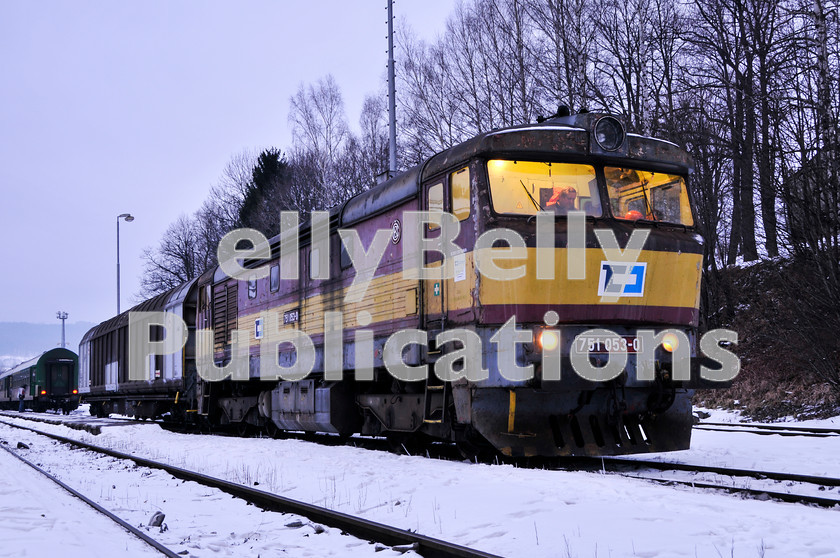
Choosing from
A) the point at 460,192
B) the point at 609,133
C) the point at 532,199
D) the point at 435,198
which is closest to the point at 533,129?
the point at 532,199

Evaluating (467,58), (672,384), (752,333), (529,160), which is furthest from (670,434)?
(467,58)

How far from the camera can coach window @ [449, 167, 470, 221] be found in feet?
29.5

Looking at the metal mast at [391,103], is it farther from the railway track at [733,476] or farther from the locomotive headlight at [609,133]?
the railway track at [733,476]

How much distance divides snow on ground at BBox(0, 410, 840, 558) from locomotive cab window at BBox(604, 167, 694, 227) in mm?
2887

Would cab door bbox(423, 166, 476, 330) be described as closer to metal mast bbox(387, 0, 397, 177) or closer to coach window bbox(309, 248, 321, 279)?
coach window bbox(309, 248, 321, 279)

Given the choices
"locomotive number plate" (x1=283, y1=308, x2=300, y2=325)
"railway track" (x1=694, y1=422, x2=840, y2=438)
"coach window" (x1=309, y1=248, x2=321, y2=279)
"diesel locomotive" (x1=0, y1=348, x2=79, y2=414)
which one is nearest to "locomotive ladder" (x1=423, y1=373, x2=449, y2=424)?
"coach window" (x1=309, y1=248, x2=321, y2=279)

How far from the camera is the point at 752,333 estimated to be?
20172 millimetres

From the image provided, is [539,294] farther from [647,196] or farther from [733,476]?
[733,476]

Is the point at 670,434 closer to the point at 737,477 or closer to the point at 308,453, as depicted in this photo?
the point at 737,477

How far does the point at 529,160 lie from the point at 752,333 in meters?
13.6

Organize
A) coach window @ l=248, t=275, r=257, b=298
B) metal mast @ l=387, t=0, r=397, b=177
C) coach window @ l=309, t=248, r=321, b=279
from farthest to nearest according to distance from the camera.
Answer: metal mast @ l=387, t=0, r=397, b=177 → coach window @ l=248, t=275, r=257, b=298 → coach window @ l=309, t=248, r=321, b=279

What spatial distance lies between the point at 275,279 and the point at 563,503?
897 centimetres

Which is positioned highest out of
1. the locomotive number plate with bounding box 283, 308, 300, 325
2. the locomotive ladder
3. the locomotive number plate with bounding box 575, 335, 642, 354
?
the locomotive number plate with bounding box 283, 308, 300, 325

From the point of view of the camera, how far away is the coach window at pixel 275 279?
46.7 feet
